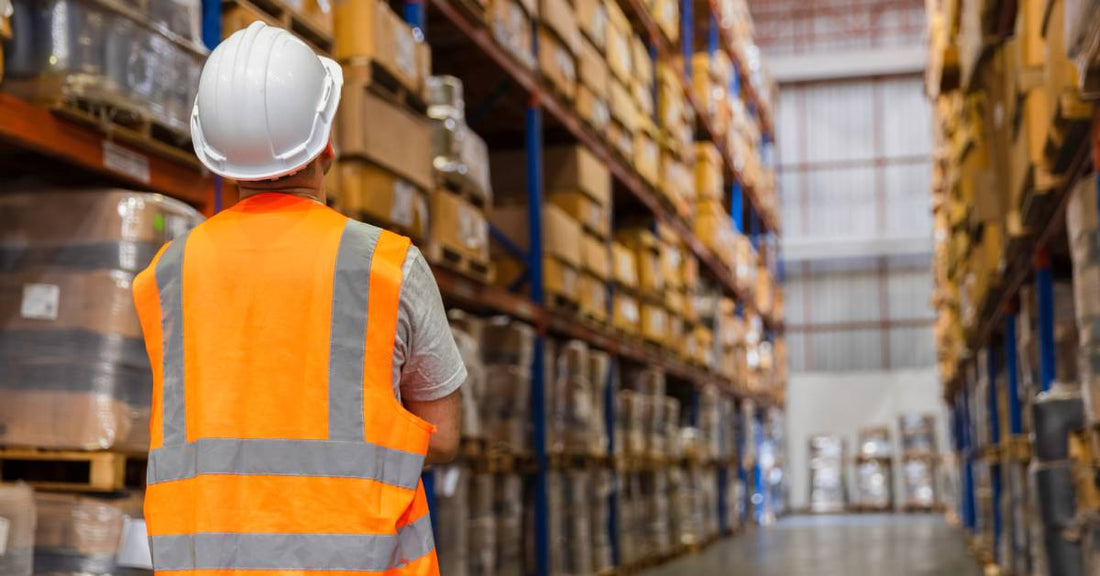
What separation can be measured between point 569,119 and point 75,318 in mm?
4902

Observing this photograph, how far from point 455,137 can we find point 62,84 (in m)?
2.72

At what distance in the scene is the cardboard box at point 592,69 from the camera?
26.1 ft

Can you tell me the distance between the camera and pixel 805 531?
48.8ft

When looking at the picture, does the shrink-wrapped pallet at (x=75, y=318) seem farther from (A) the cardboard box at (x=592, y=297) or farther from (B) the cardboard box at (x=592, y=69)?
(B) the cardboard box at (x=592, y=69)


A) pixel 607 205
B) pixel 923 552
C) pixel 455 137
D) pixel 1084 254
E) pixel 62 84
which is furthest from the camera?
pixel 923 552

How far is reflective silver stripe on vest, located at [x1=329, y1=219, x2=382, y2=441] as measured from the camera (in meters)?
1.87

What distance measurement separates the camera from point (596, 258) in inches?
323

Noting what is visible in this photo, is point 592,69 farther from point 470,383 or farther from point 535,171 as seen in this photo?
point 470,383

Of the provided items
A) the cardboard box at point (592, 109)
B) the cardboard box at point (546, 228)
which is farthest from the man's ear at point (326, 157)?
the cardboard box at point (592, 109)

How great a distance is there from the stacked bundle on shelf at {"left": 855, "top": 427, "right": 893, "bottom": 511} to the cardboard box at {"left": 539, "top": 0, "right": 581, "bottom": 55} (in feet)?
48.3

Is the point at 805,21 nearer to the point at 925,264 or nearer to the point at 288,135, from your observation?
the point at 925,264

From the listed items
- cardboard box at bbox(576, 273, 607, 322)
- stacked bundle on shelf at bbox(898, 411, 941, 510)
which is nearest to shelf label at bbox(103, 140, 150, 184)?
cardboard box at bbox(576, 273, 607, 322)

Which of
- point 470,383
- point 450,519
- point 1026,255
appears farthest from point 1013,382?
point 450,519

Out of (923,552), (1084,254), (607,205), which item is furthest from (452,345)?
(923,552)
